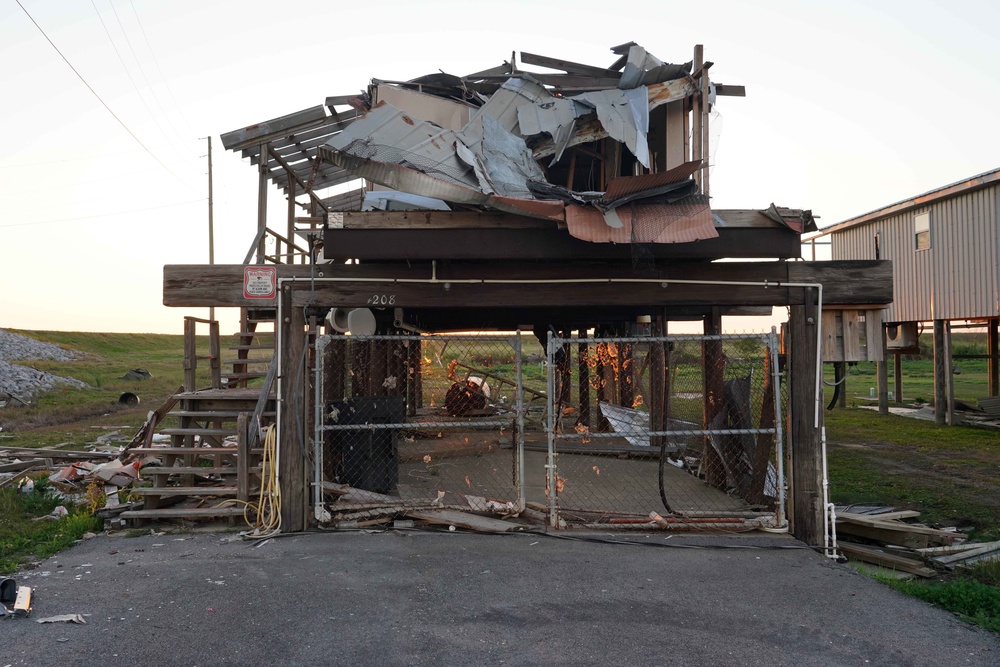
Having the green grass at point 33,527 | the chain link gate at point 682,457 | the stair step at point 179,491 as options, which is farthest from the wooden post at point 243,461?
the chain link gate at point 682,457

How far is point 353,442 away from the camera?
8.87 m

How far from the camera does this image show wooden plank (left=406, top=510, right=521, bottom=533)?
7207 millimetres

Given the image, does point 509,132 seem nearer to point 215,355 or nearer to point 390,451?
point 390,451

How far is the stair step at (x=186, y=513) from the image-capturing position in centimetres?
760

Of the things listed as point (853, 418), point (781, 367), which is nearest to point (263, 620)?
point (781, 367)

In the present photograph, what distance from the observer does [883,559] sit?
22.2 ft

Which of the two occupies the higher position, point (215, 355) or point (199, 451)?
point (215, 355)

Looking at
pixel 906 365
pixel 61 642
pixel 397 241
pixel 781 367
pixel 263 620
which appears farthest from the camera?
pixel 906 365

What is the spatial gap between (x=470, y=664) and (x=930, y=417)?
20445 millimetres

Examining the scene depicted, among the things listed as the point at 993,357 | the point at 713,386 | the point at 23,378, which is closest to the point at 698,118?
the point at 713,386

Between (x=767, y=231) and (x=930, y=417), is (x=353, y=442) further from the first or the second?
(x=930, y=417)

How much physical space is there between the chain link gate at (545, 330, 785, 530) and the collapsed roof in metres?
1.28

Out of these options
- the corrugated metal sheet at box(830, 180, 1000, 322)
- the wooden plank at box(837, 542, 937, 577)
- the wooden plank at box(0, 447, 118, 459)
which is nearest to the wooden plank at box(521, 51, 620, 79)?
the wooden plank at box(837, 542, 937, 577)

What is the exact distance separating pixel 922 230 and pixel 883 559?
1601 centimetres
